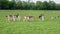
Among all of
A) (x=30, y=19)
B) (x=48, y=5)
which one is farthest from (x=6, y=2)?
(x=30, y=19)

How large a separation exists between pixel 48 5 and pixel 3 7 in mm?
10380

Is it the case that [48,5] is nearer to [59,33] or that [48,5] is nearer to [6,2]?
[6,2]

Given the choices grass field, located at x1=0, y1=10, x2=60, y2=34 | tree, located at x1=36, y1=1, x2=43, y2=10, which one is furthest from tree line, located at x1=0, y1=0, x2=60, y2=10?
grass field, located at x1=0, y1=10, x2=60, y2=34

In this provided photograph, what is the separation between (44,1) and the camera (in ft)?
146

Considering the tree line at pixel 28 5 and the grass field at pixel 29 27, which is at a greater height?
the grass field at pixel 29 27

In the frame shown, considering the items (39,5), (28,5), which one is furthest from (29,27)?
(39,5)

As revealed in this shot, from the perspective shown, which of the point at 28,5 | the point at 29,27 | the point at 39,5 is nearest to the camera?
the point at 29,27

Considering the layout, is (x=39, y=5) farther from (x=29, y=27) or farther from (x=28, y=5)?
(x=29, y=27)

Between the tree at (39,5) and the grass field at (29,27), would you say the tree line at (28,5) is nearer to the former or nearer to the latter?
the tree at (39,5)

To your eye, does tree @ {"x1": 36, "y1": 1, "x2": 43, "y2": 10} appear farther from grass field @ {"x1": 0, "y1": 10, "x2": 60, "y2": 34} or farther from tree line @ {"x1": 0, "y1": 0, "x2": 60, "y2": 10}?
grass field @ {"x1": 0, "y1": 10, "x2": 60, "y2": 34}

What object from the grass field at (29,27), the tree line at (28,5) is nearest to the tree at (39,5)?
the tree line at (28,5)

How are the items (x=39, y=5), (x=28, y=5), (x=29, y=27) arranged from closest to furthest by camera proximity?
(x=29, y=27), (x=28, y=5), (x=39, y=5)

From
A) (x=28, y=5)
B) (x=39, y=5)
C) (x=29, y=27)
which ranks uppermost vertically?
(x=29, y=27)

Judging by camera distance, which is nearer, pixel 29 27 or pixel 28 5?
pixel 29 27
